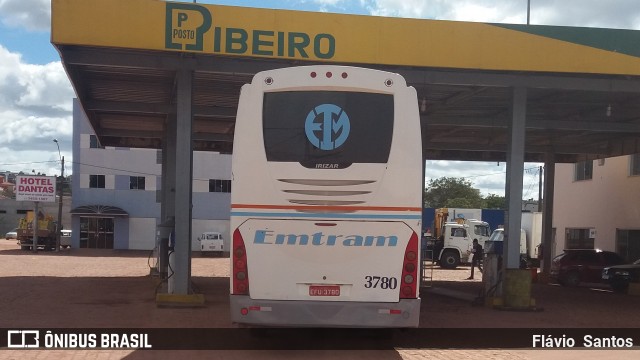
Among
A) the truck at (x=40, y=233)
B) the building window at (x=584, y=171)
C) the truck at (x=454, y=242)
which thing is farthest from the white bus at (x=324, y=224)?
the truck at (x=40, y=233)

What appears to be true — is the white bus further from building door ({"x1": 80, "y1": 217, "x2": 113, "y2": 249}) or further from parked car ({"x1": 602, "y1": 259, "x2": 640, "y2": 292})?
building door ({"x1": 80, "y1": 217, "x2": 113, "y2": 249})

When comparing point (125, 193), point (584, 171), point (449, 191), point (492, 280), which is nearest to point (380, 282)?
point (492, 280)

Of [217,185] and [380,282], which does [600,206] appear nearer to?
[380,282]

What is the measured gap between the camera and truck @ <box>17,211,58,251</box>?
45.2m

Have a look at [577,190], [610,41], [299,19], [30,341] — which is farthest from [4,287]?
[577,190]

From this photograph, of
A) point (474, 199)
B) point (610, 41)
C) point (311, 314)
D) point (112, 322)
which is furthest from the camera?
point (474, 199)

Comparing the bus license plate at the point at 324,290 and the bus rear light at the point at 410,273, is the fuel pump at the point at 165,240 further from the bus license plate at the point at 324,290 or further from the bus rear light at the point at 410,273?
the bus rear light at the point at 410,273

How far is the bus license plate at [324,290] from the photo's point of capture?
8.80 m

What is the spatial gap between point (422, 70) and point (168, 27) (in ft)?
18.1

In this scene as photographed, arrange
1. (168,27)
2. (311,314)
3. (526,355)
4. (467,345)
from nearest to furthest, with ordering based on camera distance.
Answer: (311,314) < (526,355) < (467,345) < (168,27)

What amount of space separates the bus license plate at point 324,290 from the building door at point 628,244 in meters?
24.1

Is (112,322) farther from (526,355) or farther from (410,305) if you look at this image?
(526,355)

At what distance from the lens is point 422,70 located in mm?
14477

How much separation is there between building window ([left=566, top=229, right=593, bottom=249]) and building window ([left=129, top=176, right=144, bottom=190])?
3115 cm
